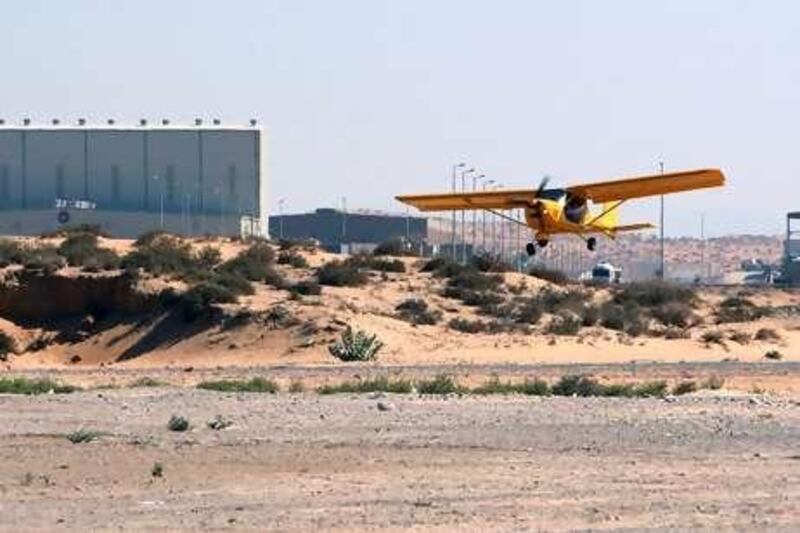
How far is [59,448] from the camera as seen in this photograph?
26.6 metres

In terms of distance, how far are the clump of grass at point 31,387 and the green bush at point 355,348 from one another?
13.1 m

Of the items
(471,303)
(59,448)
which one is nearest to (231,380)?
(59,448)

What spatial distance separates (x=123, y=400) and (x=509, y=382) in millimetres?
8980

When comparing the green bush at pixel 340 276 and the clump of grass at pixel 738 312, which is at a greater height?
the green bush at pixel 340 276

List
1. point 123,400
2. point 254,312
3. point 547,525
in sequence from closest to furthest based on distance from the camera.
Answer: point 547,525, point 123,400, point 254,312

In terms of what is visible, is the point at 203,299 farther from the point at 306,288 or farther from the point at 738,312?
the point at 738,312

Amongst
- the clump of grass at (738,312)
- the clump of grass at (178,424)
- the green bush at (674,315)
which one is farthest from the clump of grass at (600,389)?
the clump of grass at (738,312)

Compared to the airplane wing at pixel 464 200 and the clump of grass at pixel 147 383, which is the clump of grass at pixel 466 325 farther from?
the clump of grass at pixel 147 383

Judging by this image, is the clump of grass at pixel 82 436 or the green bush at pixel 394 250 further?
the green bush at pixel 394 250

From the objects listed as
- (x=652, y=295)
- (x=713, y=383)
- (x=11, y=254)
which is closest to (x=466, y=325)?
(x=652, y=295)

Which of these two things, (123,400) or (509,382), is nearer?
(123,400)

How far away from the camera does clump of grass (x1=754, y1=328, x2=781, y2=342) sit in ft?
207

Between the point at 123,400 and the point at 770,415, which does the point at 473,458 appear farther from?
the point at 123,400

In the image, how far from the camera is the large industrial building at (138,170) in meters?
137
